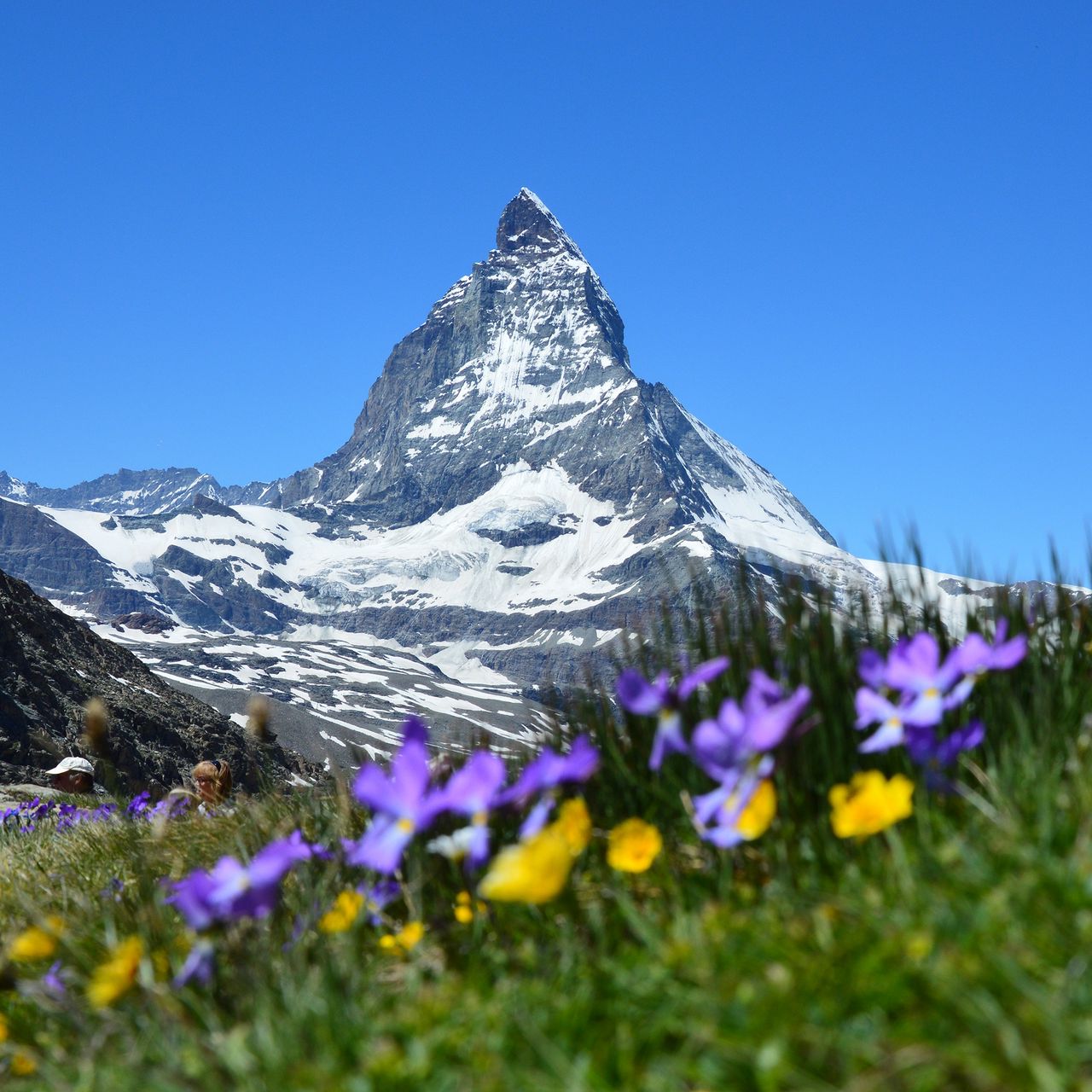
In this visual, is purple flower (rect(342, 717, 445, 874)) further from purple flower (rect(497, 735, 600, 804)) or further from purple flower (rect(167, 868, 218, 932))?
purple flower (rect(167, 868, 218, 932))

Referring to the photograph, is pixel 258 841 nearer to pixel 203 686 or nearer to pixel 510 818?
pixel 510 818

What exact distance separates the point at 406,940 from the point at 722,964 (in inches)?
33.0

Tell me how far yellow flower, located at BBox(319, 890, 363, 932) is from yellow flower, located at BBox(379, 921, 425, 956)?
0.10 meters

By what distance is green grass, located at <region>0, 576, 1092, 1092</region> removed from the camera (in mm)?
1560

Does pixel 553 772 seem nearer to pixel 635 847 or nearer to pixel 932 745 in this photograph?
pixel 635 847

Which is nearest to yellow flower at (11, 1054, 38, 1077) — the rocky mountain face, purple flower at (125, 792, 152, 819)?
purple flower at (125, 792, 152, 819)

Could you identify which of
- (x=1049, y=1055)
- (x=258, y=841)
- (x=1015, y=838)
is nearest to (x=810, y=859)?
(x=1015, y=838)

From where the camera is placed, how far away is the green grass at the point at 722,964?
1560 mm

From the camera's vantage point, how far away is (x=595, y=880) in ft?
8.80

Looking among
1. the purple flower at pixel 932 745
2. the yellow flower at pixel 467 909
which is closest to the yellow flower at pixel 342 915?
the yellow flower at pixel 467 909

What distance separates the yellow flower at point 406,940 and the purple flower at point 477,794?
0.34 m

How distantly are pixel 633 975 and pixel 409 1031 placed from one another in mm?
407

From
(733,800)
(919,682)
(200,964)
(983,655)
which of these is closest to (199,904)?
(200,964)

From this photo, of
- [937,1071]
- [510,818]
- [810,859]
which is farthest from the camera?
[510,818]
